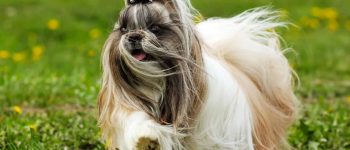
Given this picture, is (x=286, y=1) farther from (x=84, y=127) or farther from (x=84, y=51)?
(x=84, y=127)

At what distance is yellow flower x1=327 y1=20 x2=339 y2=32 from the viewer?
45.3 feet

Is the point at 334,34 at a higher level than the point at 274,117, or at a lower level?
lower

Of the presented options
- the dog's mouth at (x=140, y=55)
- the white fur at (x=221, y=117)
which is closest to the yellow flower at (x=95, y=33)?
the white fur at (x=221, y=117)

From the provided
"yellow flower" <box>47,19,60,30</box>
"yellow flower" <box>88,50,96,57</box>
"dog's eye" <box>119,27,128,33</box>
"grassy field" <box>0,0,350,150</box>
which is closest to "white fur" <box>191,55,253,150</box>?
"dog's eye" <box>119,27,128,33</box>

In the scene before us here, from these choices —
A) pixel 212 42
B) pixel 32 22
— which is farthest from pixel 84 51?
pixel 212 42

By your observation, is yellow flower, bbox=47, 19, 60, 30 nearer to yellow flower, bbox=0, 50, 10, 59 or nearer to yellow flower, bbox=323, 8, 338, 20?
yellow flower, bbox=0, 50, 10, 59

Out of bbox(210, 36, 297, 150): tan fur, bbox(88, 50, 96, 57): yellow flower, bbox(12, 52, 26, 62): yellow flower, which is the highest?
bbox(210, 36, 297, 150): tan fur

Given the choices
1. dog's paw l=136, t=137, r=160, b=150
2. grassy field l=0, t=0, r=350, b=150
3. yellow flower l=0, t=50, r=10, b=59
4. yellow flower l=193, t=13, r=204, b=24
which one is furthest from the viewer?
yellow flower l=0, t=50, r=10, b=59

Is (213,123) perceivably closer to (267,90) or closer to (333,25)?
(267,90)

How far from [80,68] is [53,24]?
7.68 feet

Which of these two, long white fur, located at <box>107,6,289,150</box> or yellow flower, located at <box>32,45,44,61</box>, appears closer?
long white fur, located at <box>107,6,289,150</box>

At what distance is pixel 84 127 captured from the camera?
6812 millimetres

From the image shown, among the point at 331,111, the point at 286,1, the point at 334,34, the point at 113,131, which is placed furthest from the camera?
the point at 286,1

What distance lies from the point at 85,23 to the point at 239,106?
28.9ft
